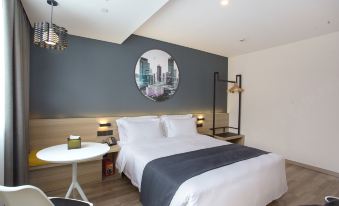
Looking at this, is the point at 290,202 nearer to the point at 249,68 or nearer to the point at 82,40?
the point at 249,68

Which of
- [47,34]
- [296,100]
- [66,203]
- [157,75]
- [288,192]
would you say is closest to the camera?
[66,203]

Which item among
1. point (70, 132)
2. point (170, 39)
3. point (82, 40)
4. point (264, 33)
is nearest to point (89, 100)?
point (70, 132)

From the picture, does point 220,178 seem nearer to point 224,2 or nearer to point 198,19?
point 224,2

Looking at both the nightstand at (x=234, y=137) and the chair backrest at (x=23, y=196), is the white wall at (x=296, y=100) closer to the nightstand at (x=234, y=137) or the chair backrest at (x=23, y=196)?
the nightstand at (x=234, y=137)

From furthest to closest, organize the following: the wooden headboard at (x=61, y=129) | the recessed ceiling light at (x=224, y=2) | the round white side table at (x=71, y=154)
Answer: the wooden headboard at (x=61, y=129), the recessed ceiling light at (x=224, y=2), the round white side table at (x=71, y=154)

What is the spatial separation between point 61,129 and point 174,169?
75.2 inches

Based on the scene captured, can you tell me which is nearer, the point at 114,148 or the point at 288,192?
the point at 288,192

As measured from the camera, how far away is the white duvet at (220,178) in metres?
1.56

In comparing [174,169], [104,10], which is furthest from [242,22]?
[174,169]

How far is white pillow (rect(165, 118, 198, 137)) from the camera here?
336 cm

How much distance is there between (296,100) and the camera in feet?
11.7

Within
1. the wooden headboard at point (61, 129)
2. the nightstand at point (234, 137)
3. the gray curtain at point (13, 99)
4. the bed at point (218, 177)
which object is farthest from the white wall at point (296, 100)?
the gray curtain at point (13, 99)

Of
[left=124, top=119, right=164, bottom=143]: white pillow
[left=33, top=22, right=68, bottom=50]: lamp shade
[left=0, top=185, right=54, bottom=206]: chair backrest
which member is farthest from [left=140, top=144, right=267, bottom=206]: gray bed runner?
[left=33, top=22, right=68, bottom=50]: lamp shade

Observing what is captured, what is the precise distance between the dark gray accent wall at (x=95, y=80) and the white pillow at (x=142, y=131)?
513 millimetres
